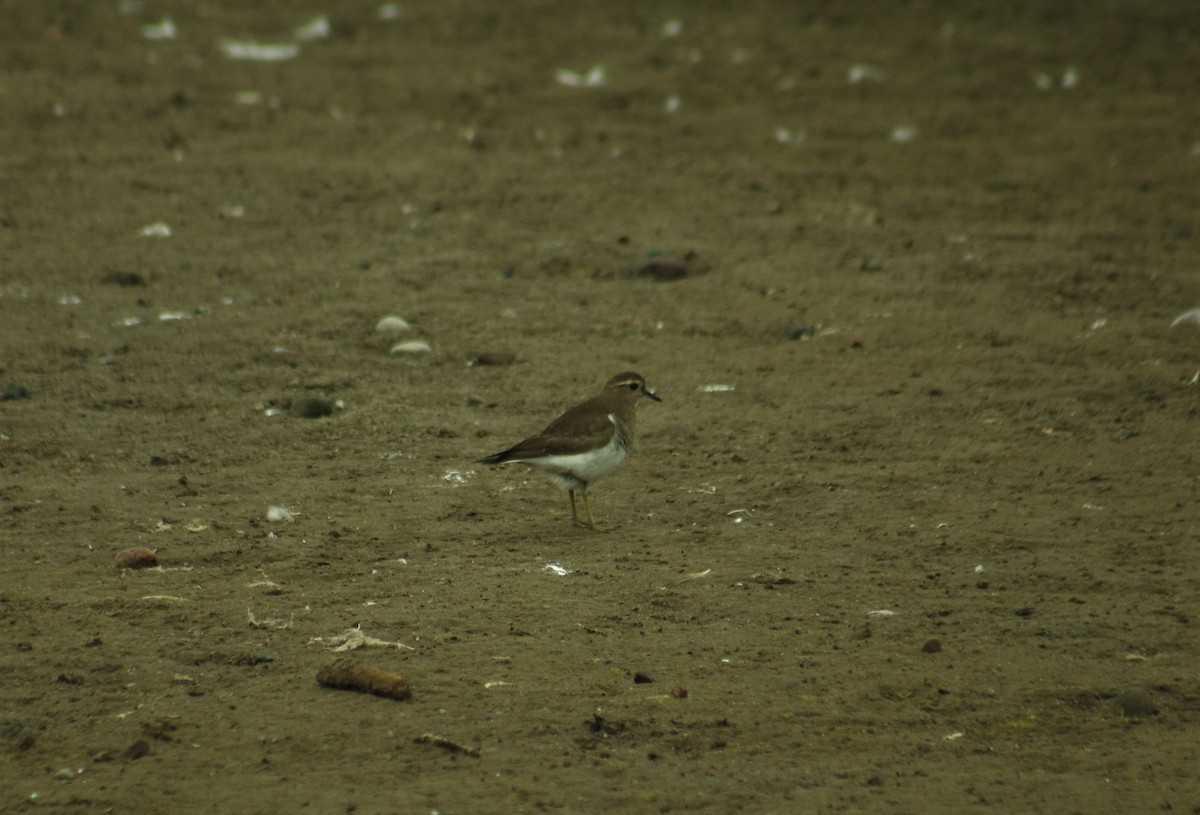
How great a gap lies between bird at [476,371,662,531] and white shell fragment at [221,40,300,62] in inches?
400

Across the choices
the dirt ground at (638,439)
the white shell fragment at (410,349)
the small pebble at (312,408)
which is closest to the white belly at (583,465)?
the dirt ground at (638,439)

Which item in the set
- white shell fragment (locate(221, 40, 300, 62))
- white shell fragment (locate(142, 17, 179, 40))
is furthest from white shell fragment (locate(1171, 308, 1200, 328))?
white shell fragment (locate(142, 17, 179, 40))

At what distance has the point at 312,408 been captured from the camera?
7.71m

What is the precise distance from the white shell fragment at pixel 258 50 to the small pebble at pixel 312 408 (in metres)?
8.94

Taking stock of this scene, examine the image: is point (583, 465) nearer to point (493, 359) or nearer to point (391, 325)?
point (493, 359)

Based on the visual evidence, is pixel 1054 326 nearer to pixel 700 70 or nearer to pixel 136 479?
pixel 136 479

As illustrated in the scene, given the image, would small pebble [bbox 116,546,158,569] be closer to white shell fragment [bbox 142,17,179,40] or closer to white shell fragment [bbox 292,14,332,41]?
white shell fragment [bbox 142,17,179,40]

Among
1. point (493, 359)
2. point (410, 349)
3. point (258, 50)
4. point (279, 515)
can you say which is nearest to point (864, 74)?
point (258, 50)

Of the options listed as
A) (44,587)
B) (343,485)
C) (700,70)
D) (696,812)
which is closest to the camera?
(696,812)

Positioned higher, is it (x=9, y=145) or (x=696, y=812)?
(x=9, y=145)

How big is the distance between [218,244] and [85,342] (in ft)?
6.48

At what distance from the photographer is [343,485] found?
A: 6.91 meters

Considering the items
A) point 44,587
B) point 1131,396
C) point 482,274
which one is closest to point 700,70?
point 482,274

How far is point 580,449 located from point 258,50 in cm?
1076
